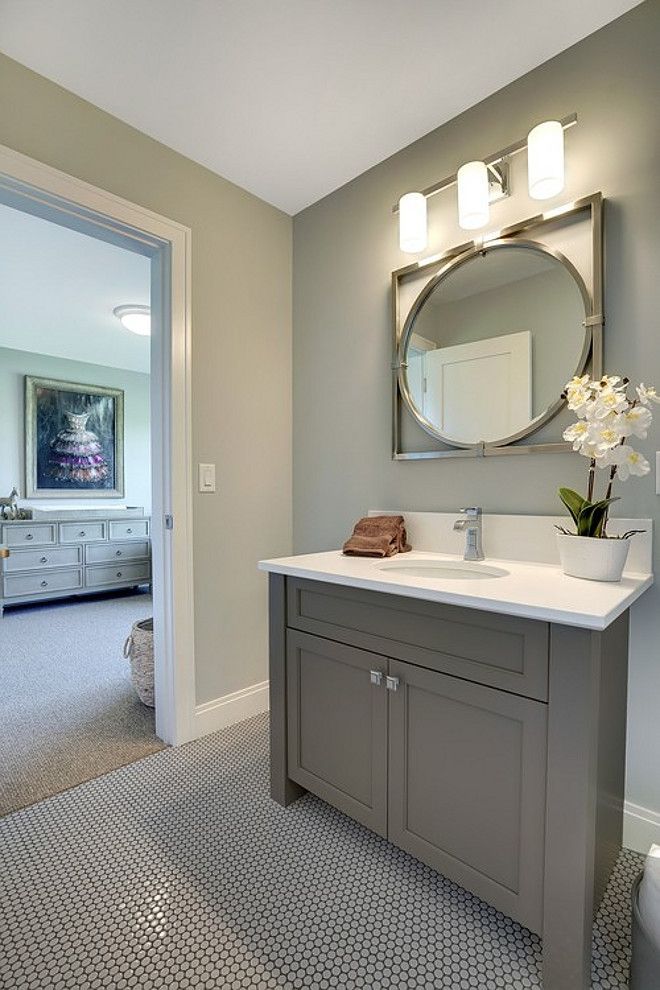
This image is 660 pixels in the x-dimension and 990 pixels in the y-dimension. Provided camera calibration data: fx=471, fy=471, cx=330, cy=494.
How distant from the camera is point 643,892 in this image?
91 cm

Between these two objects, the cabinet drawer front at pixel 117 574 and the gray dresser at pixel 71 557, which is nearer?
the gray dresser at pixel 71 557

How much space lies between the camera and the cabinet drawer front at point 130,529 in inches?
179

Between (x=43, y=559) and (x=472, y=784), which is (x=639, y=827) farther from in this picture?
(x=43, y=559)

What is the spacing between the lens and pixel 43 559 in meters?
4.07

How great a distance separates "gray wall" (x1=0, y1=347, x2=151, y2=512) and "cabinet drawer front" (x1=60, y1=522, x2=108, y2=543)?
0.56 metres

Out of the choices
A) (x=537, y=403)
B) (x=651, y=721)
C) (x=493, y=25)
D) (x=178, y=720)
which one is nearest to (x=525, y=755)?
(x=651, y=721)

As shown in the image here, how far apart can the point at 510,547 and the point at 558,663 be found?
63 cm

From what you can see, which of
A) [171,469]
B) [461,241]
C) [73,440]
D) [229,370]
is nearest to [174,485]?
[171,469]

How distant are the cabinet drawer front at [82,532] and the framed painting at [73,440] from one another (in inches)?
21.5

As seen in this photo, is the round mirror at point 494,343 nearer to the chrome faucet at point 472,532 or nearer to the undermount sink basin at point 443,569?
the chrome faucet at point 472,532

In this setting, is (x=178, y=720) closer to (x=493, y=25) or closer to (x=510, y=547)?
(x=510, y=547)

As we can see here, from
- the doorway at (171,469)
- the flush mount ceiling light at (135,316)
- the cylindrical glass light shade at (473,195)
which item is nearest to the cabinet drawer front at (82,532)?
the flush mount ceiling light at (135,316)

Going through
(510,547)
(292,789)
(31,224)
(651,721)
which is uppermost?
(31,224)

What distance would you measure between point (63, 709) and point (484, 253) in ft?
8.65
